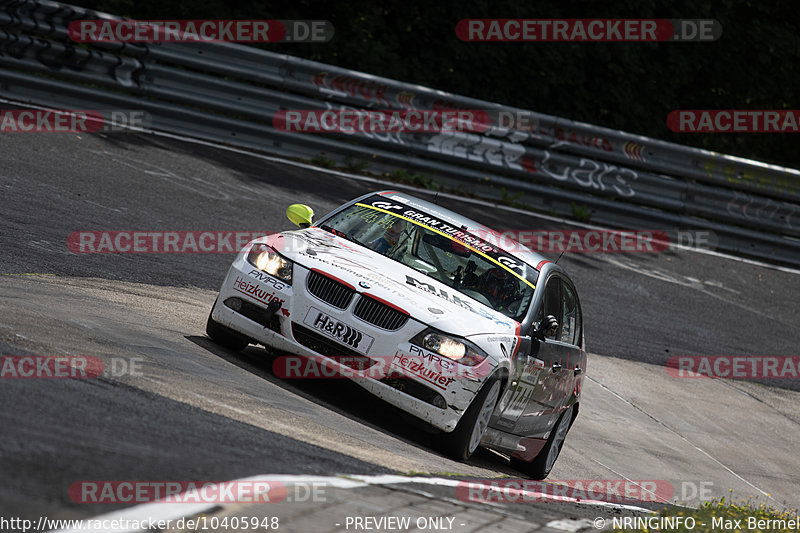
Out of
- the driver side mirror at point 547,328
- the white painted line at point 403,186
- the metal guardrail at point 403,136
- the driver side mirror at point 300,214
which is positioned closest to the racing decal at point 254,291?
the driver side mirror at point 300,214

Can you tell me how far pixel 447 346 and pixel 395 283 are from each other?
0.68m

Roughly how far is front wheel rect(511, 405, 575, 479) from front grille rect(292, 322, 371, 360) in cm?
220

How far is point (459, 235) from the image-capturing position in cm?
854

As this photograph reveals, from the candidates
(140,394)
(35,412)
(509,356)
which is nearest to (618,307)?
(509,356)

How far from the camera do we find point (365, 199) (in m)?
8.91

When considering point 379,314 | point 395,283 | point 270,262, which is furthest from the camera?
point 270,262

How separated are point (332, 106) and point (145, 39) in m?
2.91

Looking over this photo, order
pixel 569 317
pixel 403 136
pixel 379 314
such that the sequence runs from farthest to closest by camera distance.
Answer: pixel 403 136, pixel 569 317, pixel 379 314

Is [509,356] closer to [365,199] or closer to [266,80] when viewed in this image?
[365,199]

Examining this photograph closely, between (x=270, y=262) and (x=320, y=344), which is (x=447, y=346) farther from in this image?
(x=270, y=262)

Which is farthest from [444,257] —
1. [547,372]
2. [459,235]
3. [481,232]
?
[547,372]

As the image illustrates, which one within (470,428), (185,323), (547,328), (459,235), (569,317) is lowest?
(470,428)

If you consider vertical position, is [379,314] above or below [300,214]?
below

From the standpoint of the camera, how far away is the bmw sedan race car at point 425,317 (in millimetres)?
7090
